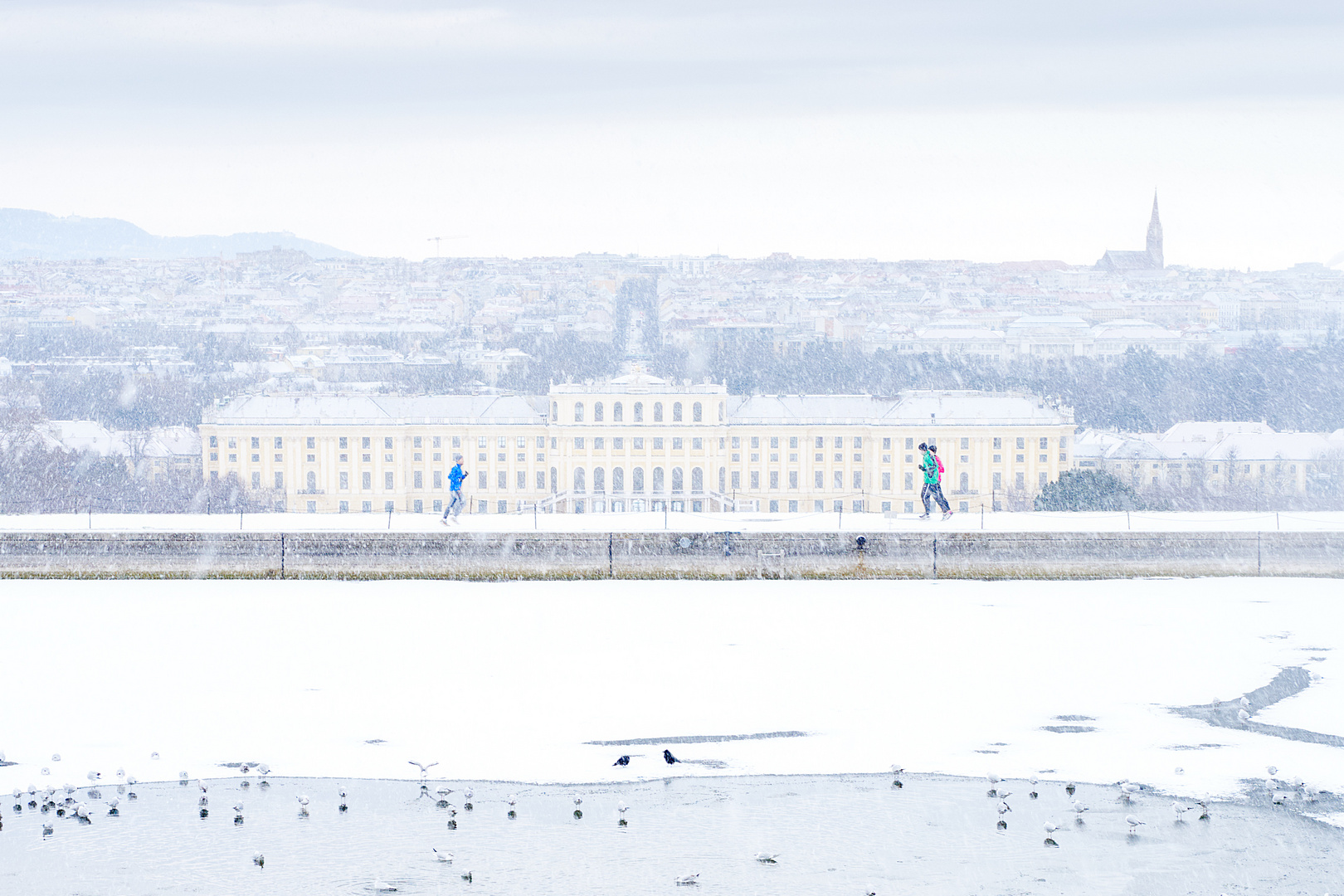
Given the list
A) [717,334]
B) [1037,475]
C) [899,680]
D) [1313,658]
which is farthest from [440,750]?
[717,334]

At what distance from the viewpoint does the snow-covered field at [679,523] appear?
16.8 m

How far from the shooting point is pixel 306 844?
7.77 metres

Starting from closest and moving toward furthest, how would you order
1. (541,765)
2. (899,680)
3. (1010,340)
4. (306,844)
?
1. (306,844)
2. (541,765)
3. (899,680)
4. (1010,340)

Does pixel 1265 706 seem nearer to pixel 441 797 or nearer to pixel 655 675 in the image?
pixel 655 675

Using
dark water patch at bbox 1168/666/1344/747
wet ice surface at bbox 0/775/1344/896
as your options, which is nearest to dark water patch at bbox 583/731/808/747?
wet ice surface at bbox 0/775/1344/896

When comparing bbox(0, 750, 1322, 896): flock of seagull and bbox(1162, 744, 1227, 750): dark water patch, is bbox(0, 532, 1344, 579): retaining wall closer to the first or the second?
bbox(1162, 744, 1227, 750): dark water patch

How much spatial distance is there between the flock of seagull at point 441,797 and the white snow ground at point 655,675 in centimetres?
19

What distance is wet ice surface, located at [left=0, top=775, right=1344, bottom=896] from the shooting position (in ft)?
23.8

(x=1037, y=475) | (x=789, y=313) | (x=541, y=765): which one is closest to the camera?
(x=541, y=765)

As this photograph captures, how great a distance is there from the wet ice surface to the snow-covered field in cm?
807

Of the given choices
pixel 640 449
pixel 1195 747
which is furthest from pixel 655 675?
pixel 640 449

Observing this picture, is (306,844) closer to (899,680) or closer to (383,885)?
(383,885)

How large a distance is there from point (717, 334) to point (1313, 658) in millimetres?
143856

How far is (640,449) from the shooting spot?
80812 millimetres
